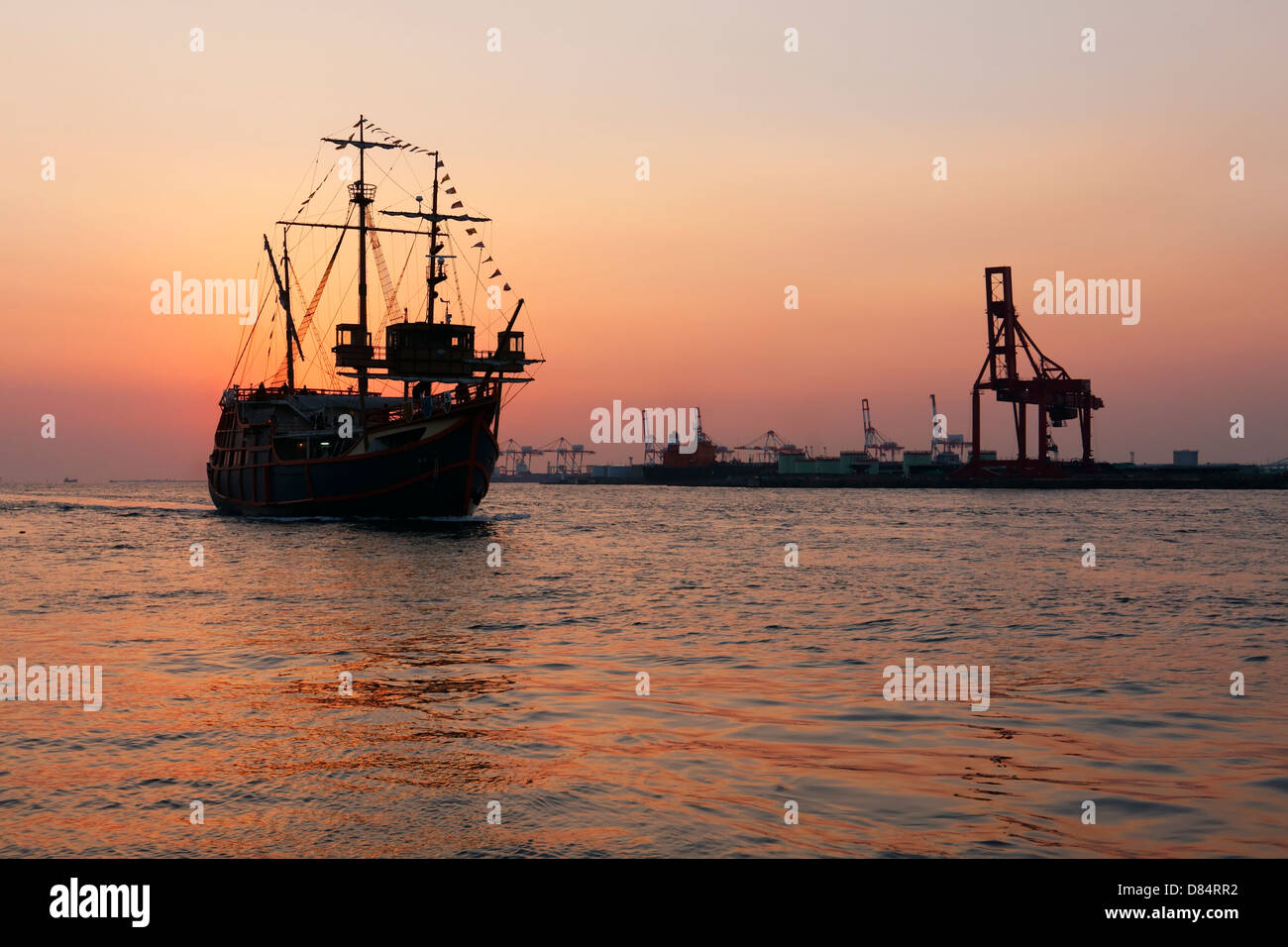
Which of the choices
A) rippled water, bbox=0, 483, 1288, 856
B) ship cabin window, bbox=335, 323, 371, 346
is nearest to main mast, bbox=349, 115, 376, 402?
ship cabin window, bbox=335, 323, 371, 346

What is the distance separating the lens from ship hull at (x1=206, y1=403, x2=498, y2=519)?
59.4m

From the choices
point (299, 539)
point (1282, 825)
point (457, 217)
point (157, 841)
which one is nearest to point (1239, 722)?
point (1282, 825)

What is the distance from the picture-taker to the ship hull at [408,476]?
5941cm

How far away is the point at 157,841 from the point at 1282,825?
8850 mm

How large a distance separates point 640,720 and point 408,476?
163 feet

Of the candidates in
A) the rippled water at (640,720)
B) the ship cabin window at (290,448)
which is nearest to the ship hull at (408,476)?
the ship cabin window at (290,448)

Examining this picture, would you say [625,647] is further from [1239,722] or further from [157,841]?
[157,841]

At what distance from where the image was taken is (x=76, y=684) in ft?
45.6

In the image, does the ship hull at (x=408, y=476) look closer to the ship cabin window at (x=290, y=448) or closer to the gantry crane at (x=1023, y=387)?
the ship cabin window at (x=290, y=448)

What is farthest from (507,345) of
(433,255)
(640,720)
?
(640,720)

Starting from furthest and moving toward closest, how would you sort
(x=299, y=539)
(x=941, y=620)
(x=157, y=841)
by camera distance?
1. (x=299, y=539)
2. (x=941, y=620)
3. (x=157, y=841)

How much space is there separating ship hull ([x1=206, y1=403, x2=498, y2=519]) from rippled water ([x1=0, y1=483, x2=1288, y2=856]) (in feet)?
93.9

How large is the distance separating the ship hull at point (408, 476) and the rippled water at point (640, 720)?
28.6 meters

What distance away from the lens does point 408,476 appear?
59.7m
